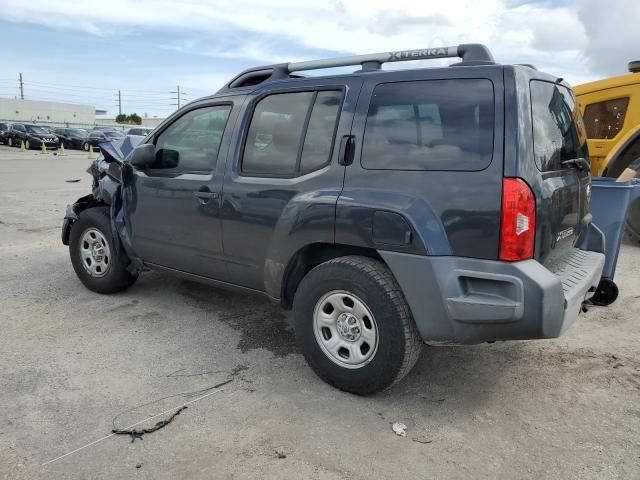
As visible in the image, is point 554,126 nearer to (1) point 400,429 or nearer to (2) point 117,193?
(1) point 400,429

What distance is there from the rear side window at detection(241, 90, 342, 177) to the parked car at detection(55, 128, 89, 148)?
116 feet

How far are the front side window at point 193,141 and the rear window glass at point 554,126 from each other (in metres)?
2.12

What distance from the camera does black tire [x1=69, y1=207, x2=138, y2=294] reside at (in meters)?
4.86

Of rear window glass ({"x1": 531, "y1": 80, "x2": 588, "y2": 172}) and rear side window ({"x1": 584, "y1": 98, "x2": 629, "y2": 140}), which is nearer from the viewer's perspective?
rear window glass ({"x1": 531, "y1": 80, "x2": 588, "y2": 172})

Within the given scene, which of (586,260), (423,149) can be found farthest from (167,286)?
(586,260)

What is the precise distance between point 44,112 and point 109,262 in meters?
80.3

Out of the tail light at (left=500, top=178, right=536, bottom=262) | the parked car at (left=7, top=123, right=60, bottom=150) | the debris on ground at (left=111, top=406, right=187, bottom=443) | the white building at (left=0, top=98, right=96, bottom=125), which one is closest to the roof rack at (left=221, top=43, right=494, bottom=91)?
the tail light at (left=500, top=178, right=536, bottom=262)

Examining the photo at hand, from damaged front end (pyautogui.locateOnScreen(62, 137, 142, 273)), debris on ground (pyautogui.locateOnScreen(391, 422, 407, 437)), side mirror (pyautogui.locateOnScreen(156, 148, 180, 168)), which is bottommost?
debris on ground (pyautogui.locateOnScreen(391, 422, 407, 437))

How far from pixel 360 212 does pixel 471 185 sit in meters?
0.63

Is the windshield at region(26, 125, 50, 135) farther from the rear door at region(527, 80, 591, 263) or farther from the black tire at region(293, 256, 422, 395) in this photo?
the rear door at region(527, 80, 591, 263)

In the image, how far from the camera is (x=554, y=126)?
3.20 meters

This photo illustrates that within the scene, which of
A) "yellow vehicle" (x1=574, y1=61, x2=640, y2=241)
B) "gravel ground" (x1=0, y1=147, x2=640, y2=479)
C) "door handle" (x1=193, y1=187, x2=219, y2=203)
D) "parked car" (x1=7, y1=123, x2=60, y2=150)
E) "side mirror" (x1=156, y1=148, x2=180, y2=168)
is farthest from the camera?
"parked car" (x1=7, y1=123, x2=60, y2=150)

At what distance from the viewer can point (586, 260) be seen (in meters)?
3.57

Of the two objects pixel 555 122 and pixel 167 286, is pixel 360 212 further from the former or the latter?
pixel 167 286
